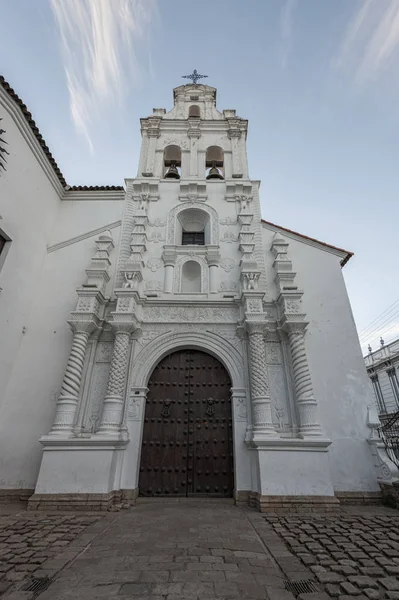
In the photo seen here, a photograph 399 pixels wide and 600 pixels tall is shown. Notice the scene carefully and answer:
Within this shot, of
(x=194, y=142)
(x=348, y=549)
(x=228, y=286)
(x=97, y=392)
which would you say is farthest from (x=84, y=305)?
(x=194, y=142)

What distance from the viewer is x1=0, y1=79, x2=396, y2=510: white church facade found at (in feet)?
17.2

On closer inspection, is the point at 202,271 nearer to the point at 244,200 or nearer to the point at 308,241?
the point at 244,200

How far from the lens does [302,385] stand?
5.85 metres

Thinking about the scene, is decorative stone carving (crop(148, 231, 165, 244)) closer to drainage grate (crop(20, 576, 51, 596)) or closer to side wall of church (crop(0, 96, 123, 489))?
side wall of church (crop(0, 96, 123, 489))

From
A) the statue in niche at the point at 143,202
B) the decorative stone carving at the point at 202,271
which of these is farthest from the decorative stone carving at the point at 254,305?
the statue in niche at the point at 143,202

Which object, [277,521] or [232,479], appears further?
[232,479]

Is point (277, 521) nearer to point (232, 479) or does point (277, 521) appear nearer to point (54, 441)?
point (232, 479)

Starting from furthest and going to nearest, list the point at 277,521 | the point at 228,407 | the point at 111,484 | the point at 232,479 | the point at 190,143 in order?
the point at 190,143 → the point at 228,407 → the point at 232,479 → the point at 111,484 → the point at 277,521

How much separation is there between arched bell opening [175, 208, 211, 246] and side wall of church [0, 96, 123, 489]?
6.54 feet

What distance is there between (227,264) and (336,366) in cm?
367

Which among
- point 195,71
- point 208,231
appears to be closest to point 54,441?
point 208,231

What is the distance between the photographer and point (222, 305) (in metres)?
7.01

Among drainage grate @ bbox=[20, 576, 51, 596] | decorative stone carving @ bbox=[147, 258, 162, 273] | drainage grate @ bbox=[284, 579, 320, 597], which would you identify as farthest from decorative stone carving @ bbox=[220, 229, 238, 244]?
drainage grate @ bbox=[20, 576, 51, 596]

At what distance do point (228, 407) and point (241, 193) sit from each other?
6457mm
